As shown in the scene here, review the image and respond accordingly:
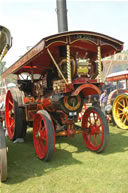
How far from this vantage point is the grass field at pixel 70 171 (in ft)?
7.39

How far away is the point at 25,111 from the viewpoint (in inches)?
172

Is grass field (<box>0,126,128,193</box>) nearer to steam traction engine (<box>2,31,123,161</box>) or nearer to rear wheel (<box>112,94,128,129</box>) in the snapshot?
steam traction engine (<box>2,31,123,161</box>)

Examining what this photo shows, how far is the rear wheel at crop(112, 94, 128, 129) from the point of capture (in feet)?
18.1

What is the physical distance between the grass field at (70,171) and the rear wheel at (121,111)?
1696mm

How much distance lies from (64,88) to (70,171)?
1316 mm

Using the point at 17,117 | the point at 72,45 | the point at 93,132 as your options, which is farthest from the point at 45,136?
the point at 72,45

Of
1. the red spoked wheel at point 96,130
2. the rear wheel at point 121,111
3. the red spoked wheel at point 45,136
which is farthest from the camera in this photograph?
the rear wheel at point 121,111

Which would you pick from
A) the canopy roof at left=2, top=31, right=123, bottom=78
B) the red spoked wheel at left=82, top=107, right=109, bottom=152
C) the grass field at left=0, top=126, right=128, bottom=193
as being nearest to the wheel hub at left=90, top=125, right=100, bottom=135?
the red spoked wheel at left=82, top=107, right=109, bottom=152

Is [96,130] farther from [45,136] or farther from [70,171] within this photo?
[70,171]

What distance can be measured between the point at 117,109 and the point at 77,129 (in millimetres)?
2570

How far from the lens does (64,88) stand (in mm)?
3254

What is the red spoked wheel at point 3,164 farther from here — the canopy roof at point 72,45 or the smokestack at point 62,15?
the smokestack at point 62,15

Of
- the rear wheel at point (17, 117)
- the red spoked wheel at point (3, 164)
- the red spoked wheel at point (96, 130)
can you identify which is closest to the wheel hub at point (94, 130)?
the red spoked wheel at point (96, 130)

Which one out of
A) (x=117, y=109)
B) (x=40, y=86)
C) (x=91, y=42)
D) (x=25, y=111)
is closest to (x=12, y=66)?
(x=40, y=86)
